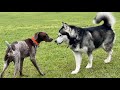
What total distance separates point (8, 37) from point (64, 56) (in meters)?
4.97

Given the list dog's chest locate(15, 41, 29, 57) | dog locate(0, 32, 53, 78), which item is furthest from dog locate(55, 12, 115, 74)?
dog's chest locate(15, 41, 29, 57)

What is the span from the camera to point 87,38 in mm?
9453

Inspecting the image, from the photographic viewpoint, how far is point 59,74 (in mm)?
9086

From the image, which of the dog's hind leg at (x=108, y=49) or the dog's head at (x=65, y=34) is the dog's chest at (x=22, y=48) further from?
the dog's hind leg at (x=108, y=49)

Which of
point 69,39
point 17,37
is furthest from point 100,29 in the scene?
point 17,37

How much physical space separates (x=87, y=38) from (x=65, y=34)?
0.82 meters

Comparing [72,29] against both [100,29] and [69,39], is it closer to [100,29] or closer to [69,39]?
[69,39]

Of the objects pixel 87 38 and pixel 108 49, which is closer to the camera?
pixel 87 38

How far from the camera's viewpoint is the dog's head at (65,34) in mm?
8859

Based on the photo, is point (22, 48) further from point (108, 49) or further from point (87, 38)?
point (108, 49)

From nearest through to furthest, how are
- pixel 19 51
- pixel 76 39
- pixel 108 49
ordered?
pixel 19 51
pixel 76 39
pixel 108 49

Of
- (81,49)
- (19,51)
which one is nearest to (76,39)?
(81,49)

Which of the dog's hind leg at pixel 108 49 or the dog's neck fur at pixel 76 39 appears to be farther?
the dog's hind leg at pixel 108 49

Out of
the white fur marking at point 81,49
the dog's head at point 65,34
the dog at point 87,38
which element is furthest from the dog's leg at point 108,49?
the dog's head at point 65,34
